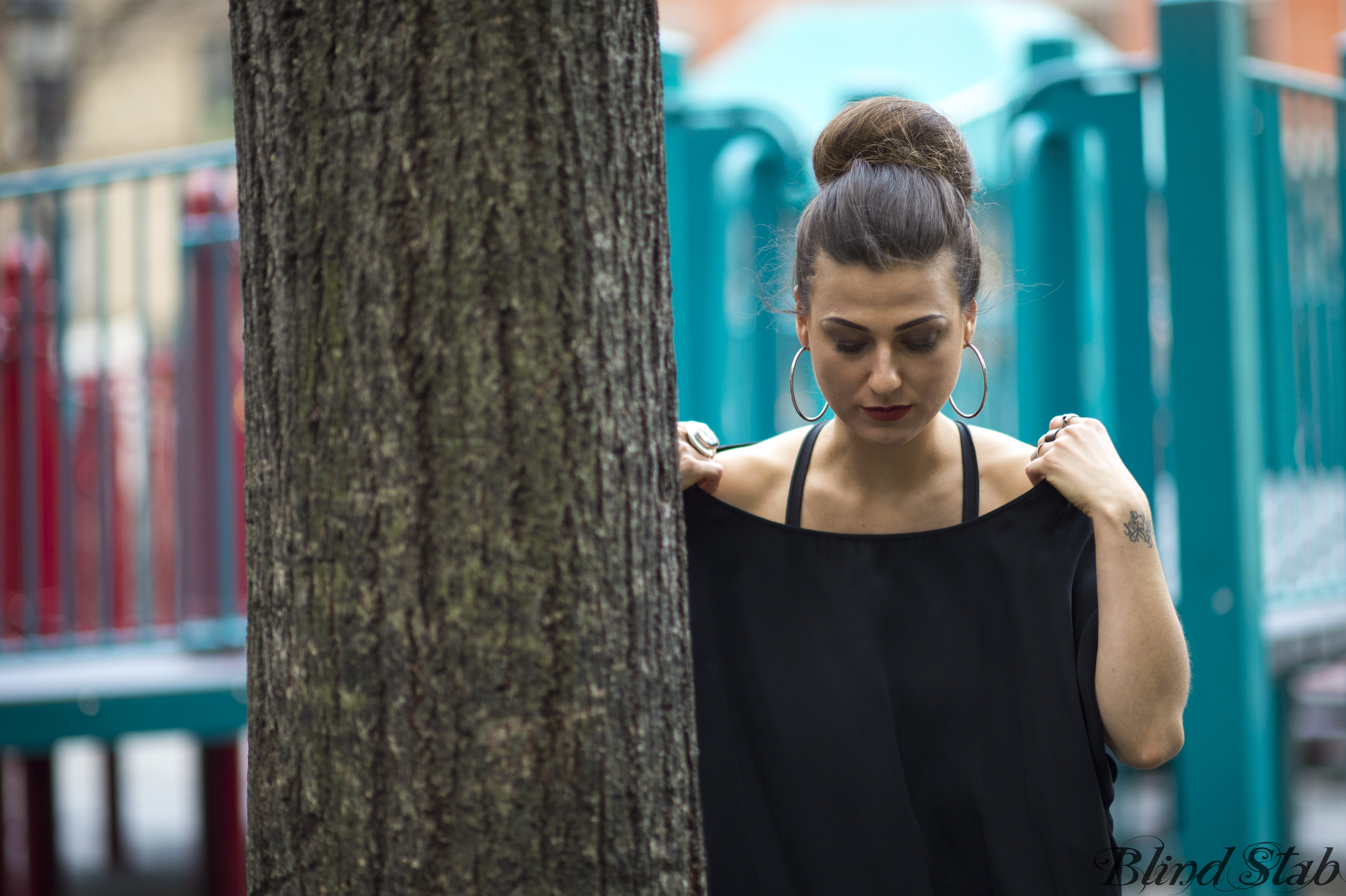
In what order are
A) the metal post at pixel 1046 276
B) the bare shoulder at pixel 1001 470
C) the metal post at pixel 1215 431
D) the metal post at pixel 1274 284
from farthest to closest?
the metal post at pixel 1274 284
the metal post at pixel 1046 276
the metal post at pixel 1215 431
the bare shoulder at pixel 1001 470

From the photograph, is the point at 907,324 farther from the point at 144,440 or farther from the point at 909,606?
the point at 144,440

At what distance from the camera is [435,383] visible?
136cm

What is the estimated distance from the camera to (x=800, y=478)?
2.05m

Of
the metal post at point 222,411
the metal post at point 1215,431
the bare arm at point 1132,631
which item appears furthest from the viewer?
the metal post at point 222,411

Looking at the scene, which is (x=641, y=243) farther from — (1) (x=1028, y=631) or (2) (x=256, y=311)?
(1) (x=1028, y=631)

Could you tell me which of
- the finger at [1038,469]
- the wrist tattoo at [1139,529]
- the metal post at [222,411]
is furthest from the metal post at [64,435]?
the wrist tattoo at [1139,529]

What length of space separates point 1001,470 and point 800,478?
0.32 meters

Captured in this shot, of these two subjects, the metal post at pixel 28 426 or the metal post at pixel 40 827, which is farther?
the metal post at pixel 40 827

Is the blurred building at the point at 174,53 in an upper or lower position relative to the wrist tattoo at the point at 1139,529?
upper

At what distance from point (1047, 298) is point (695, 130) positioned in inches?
42.2

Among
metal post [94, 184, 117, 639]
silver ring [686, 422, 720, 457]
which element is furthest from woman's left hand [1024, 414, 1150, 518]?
metal post [94, 184, 117, 639]

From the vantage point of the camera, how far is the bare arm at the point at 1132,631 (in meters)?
1.72

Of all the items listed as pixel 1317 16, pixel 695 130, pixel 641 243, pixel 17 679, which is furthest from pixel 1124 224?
pixel 1317 16

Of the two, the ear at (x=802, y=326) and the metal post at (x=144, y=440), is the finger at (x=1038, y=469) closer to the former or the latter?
the ear at (x=802, y=326)
